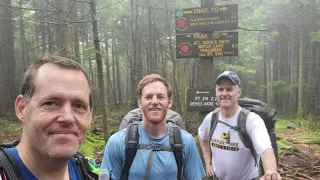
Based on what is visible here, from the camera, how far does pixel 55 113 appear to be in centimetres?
151

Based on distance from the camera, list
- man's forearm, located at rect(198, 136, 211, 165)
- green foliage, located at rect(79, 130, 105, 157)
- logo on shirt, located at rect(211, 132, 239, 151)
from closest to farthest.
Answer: logo on shirt, located at rect(211, 132, 239, 151) < man's forearm, located at rect(198, 136, 211, 165) < green foliage, located at rect(79, 130, 105, 157)

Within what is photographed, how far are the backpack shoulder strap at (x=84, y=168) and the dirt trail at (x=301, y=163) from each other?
21.1 feet

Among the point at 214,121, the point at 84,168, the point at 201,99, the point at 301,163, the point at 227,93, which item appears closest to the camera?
the point at 84,168

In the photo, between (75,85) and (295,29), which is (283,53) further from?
(75,85)

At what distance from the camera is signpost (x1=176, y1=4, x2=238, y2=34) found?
7047 millimetres

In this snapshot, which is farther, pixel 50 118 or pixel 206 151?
pixel 206 151

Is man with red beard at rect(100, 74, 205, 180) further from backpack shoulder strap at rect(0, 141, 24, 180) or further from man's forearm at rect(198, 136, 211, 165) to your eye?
backpack shoulder strap at rect(0, 141, 24, 180)

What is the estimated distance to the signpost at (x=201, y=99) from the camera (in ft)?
22.9

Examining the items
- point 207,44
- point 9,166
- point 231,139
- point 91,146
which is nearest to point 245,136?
point 231,139

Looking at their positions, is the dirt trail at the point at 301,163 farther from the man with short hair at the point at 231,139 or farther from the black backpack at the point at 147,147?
the black backpack at the point at 147,147

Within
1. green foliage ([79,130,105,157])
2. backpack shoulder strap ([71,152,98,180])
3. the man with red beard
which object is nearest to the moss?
green foliage ([79,130,105,157])

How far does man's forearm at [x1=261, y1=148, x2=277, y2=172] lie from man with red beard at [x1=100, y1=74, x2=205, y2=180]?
738mm

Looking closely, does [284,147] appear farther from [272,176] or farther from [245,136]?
[272,176]

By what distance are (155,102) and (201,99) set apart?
4.08 metres
